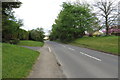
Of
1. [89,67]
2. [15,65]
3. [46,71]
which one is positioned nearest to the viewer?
[46,71]

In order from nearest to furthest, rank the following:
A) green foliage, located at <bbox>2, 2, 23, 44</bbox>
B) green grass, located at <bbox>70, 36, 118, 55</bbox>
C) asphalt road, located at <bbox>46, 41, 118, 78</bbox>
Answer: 1. asphalt road, located at <bbox>46, 41, 118, 78</bbox>
2. green foliage, located at <bbox>2, 2, 23, 44</bbox>
3. green grass, located at <bbox>70, 36, 118, 55</bbox>

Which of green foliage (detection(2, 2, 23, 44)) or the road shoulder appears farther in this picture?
green foliage (detection(2, 2, 23, 44))

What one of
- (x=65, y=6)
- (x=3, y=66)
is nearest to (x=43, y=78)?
(x=3, y=66)

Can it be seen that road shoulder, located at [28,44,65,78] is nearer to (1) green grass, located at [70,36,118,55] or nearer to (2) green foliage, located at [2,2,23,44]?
(2) green foliage, located at [2,2,23,44]

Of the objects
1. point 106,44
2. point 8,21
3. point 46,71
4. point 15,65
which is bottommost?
point 46,71

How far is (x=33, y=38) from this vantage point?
48438 millimetres

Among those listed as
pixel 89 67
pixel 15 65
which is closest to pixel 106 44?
pixel 89 67

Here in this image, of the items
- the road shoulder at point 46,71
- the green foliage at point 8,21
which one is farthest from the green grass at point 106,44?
the green foliage at point 8,21

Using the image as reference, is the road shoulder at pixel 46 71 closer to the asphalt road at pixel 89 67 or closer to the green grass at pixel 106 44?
the asphalt road at pixel 89 67

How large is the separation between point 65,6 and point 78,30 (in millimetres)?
12105

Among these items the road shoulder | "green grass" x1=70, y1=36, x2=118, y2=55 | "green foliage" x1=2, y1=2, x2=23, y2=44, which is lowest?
the road shoulder

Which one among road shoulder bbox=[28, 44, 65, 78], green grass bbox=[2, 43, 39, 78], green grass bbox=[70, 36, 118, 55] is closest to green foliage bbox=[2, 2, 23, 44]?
green grass bbox=[2, 43, 39, 78]

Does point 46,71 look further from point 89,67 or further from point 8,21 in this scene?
point 8,21

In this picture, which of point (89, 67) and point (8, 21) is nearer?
point (89, 67)
